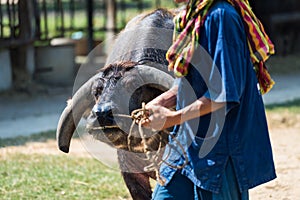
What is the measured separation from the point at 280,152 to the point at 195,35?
4264 mm

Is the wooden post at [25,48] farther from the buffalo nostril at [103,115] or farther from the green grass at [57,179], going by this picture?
the buffalo nostril at [103,115]

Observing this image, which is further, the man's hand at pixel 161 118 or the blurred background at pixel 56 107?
the blurred background at pixel 56 107

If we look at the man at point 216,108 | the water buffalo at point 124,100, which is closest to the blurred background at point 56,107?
the water buffalo at point 124,100

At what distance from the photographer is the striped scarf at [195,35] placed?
305cm

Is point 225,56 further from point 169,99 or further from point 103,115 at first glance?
point 103,115

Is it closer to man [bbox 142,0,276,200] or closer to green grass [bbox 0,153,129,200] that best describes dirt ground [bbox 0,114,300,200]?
green grass [bbox 0,153,129,200]

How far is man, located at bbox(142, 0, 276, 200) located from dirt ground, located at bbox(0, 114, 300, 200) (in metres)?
2.35

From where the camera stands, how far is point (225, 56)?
2945 mm

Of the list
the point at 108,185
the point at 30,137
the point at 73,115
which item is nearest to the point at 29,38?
the point at 30,137

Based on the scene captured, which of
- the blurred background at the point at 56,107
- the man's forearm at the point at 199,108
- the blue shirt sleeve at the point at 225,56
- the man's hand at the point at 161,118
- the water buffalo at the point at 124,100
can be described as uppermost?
the blue shirt sleeve at the point at 225,56

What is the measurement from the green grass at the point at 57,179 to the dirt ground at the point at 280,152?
40 centimetres

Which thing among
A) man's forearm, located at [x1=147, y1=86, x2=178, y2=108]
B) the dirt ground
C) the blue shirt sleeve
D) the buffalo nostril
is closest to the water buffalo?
the buffalo nostril

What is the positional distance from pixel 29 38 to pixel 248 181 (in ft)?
26.7

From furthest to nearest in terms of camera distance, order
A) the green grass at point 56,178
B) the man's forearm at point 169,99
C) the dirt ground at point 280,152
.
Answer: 1. the green grass at point 56,178
2. the dirt ground at point 280,152
3. the man's forearm at point 169,99
